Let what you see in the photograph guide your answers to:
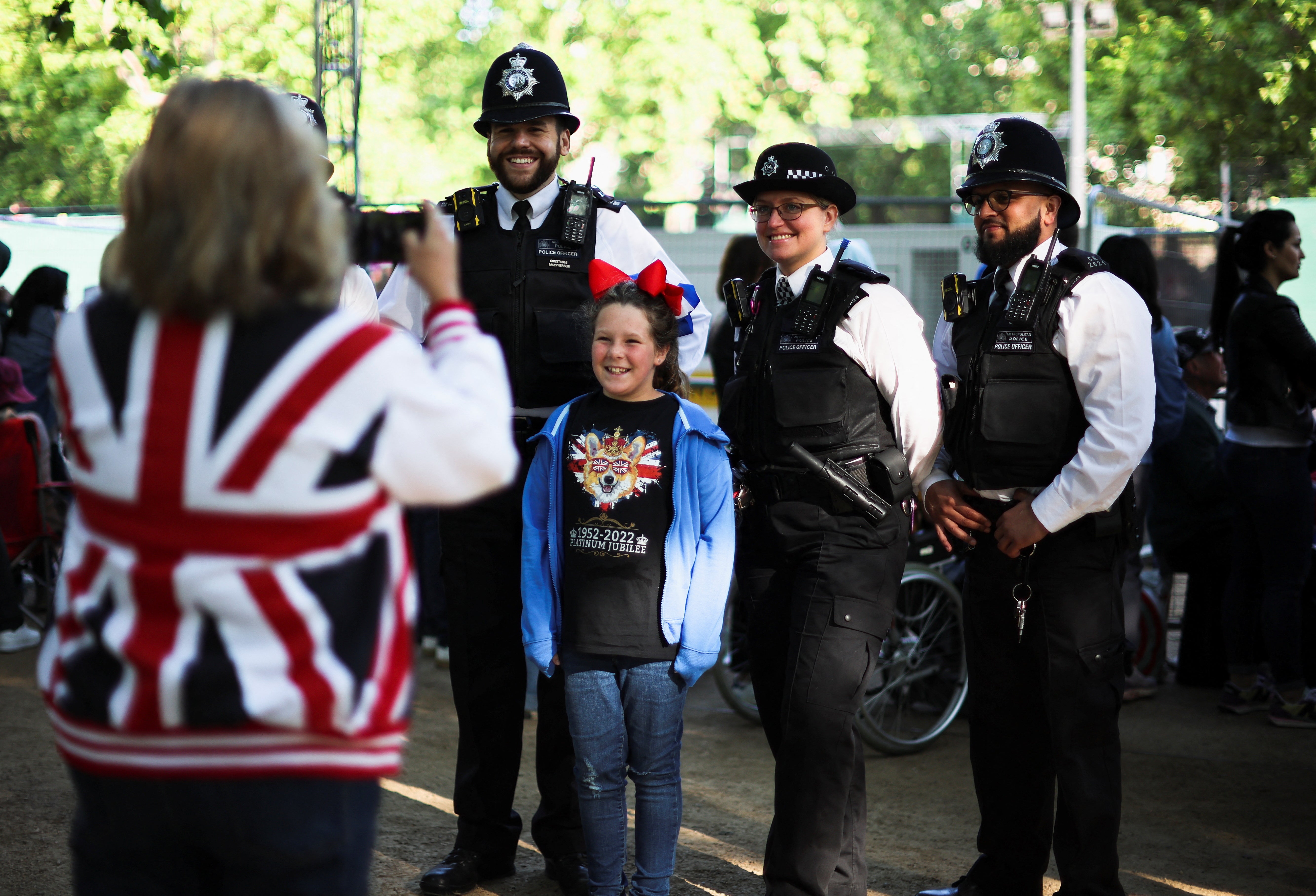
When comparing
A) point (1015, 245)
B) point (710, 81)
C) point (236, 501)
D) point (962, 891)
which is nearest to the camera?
point (236, 501)

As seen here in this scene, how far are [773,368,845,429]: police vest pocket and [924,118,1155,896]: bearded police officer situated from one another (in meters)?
0.41

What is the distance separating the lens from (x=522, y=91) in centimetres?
422

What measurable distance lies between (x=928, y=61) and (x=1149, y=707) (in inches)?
1025

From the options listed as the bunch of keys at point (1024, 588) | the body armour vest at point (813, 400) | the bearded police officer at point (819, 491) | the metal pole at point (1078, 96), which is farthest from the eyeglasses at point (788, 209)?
the metal pole at point (1078, 96)

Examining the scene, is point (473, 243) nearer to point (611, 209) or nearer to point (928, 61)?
point (611, 209)

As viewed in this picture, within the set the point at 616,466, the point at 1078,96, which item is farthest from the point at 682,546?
the point at 1078,96

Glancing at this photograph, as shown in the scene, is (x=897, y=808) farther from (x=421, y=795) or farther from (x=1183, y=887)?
(x=421, y=795)

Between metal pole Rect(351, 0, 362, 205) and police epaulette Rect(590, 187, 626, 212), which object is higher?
metal pole Rect(351, 0, 362, 205)

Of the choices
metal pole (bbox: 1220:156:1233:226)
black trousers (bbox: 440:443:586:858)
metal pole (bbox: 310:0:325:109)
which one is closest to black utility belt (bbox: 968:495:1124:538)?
black trousers (bbox: 440:443:586:858)

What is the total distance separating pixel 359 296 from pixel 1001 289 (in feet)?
6.72

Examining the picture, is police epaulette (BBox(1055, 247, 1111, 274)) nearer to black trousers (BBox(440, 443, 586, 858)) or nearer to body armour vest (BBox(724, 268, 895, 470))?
body armour vest (BBox(724, 268, 895, 470))

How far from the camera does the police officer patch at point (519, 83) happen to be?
13.8 feet

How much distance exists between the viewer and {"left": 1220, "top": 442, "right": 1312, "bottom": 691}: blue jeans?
630 centimetres

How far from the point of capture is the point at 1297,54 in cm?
1728
